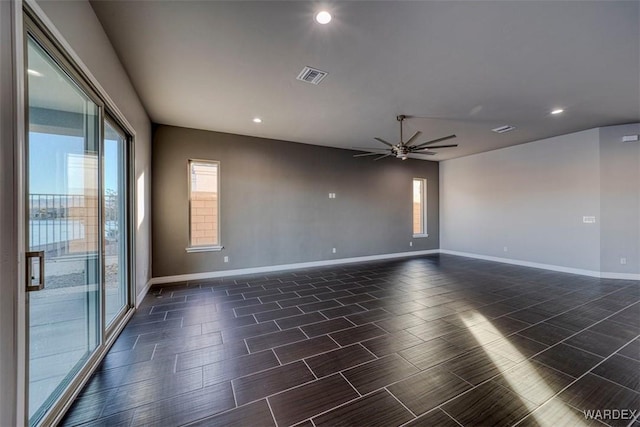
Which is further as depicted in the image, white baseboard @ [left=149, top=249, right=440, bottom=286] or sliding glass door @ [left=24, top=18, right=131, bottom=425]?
white baseboard @ [left=149, top=249, right=440, bottom=286]

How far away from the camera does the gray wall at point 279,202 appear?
187 inches

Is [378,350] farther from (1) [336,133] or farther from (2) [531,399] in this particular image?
(1) [336,133]

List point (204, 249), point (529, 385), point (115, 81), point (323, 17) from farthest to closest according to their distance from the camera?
point (204, 249), point (115, 81), point (323, 17), point (529, 385)

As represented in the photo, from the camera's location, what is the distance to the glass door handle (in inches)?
49.3

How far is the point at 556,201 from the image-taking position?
5531 millimetres

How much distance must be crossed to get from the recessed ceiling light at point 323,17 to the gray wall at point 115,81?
170cm

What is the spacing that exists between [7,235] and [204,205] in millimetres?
4040

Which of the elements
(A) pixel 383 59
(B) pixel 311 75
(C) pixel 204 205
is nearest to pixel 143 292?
(C) pixel 204 205

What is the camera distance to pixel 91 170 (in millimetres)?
2098

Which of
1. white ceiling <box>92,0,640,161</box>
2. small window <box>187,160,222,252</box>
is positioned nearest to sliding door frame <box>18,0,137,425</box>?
white ceiling <box>92,0,640,161</box>

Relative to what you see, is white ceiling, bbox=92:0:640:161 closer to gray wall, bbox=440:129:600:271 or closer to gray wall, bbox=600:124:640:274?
gray wall, bbox=600:124:640:274

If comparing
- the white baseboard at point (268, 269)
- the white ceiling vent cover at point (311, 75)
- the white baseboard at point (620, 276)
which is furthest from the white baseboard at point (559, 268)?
the white ceiling vent cover at point (311, 75)

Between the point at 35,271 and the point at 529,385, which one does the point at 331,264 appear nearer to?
the point at 529,385

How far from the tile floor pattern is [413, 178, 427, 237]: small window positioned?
3.83 meters
